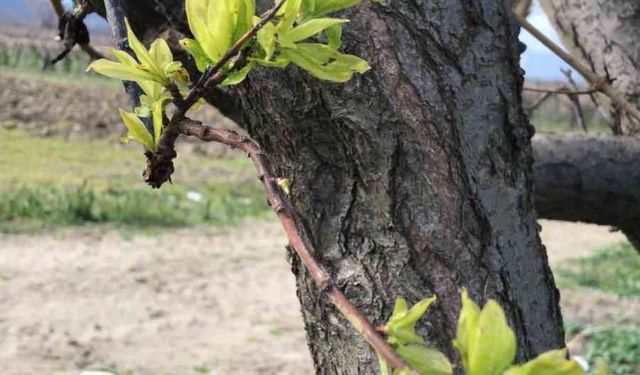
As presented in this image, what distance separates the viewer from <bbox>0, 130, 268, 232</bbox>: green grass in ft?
15.8

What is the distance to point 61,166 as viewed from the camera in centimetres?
620

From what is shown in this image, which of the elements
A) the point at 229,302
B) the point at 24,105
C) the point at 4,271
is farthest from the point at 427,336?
the point at 24,105

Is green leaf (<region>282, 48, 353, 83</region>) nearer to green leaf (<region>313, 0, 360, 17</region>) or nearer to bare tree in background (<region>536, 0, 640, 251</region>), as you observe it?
green leaf (<region>313, 0, 360, 17</region>)

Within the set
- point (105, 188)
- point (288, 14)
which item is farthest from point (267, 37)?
point (105, 188)

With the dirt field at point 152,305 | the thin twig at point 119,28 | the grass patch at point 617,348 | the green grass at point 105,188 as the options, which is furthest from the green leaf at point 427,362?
the green grass at point 105,188

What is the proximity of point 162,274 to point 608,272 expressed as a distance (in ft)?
7.28

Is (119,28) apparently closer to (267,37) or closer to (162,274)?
(267,37)

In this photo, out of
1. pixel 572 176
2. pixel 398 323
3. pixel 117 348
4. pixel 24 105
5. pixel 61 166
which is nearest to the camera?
pixel 398 323

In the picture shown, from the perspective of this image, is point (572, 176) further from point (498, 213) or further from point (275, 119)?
point (275, 119)

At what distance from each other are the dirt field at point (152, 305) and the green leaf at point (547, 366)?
2747 mm

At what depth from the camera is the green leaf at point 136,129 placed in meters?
0.40

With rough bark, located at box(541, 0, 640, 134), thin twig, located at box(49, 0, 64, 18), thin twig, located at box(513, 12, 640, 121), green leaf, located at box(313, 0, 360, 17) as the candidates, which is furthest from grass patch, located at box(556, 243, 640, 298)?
green leaf, located at box(313, 0, 360, 17)

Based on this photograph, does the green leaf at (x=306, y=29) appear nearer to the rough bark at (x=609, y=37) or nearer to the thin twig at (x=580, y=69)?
the thin twig at (x=580, y=69)

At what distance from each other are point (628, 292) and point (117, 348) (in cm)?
230
